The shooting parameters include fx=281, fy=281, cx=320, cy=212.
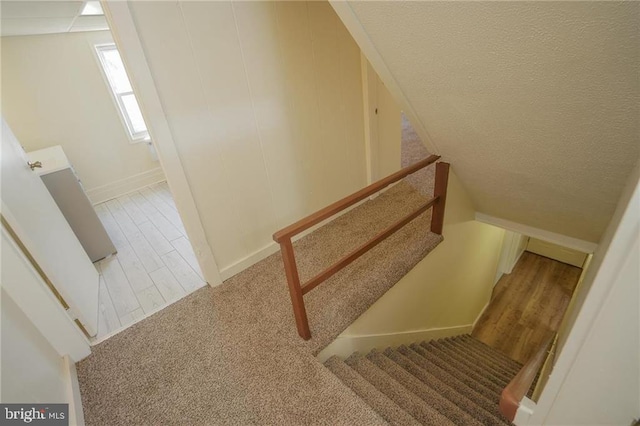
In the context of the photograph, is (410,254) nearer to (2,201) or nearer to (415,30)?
(415,30)

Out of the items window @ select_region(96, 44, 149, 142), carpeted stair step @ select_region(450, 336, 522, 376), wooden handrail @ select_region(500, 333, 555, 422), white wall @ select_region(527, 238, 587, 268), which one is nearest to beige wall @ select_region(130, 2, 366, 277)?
wooden handrail @ select_region(500, 333, 555, 422)

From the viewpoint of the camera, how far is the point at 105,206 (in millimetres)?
3854

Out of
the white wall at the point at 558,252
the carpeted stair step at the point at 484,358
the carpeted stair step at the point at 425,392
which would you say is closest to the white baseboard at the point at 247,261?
the carpeted stair step at the point at 425,392

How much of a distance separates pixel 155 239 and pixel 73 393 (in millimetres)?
1744

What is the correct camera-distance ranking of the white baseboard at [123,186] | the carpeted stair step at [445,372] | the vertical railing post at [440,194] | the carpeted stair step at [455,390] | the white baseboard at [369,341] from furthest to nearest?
the white baseboard at [123,186]
the vertical railing post at [440,194]
the carpeted stair step at [445,372]
the white baseboard at [369,341]
the carpeted stair step at [455,390]

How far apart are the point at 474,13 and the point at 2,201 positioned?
2078mm

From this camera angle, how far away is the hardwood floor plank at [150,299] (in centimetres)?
205

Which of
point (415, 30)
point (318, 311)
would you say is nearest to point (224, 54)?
point (415, 30)

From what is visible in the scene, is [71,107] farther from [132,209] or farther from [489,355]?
[489,355]

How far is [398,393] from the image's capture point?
1420 mm

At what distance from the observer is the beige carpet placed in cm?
129

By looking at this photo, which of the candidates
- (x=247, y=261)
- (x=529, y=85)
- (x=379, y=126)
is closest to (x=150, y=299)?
(x=247, y=261)

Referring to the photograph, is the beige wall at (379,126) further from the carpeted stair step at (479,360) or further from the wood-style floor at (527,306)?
the wood-style floor at (527,306)

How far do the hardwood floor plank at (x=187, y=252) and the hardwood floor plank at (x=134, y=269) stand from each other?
1.05 ft
